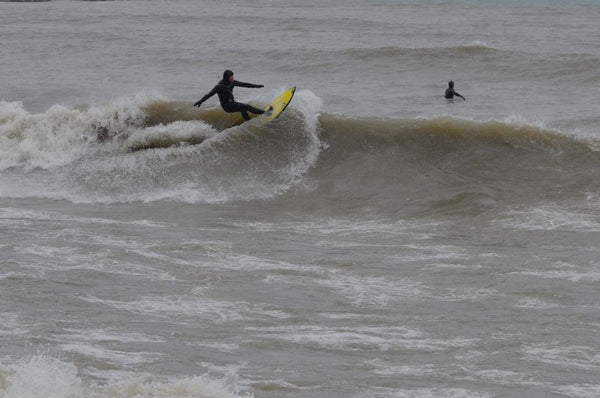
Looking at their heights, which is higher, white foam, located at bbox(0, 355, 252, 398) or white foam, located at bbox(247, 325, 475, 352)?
white foam, located at bbox(0, 355, 252, 398)

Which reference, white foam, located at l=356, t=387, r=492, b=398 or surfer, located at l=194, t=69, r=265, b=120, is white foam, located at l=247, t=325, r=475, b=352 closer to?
white foam, located at l=356, t=387, r=492, b=398

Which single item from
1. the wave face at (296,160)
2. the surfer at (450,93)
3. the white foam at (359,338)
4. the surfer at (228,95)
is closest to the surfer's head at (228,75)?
the surfer at (228,95)

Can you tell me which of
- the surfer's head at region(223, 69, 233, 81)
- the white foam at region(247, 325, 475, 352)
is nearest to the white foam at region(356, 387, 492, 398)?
the white foam at region(247, 325, 475, 352)

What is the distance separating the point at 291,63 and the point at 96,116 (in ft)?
34.6

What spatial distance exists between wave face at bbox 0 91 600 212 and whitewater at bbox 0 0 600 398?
0.16 feet

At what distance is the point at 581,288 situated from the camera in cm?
1073

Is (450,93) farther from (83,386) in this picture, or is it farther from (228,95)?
(83,386)

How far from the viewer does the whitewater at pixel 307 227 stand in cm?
841

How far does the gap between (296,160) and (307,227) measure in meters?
3.60

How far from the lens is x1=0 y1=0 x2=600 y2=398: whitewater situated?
8.41 m

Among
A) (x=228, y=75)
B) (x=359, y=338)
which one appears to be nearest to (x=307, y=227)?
(x=228, y=75)

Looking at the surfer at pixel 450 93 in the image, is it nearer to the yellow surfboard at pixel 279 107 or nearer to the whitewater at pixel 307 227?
the whitewater at pixel 307 227

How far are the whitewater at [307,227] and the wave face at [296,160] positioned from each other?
5 centimetres

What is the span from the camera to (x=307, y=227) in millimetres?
14102
